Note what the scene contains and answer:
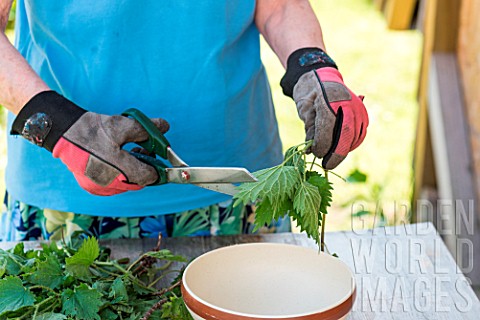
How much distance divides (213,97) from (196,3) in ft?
0.66

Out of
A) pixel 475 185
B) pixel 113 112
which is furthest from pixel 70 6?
pixel 475 185

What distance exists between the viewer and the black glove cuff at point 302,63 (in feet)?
4.83

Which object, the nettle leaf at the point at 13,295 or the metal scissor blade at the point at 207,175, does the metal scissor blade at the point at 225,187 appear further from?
the nettle leaf at the point at 13,295

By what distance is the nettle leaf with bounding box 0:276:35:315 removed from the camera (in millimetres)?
1142

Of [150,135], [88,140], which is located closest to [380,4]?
[150,135]

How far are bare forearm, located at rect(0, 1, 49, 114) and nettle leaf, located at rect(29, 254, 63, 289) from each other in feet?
1.04

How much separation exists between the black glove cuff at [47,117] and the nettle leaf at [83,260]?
20cm

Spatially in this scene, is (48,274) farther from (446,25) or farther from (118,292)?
(446,25)

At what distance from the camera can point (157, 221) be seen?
5.44 ft

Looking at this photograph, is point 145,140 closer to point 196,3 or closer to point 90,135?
point 90,135

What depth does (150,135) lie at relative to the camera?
1383mm

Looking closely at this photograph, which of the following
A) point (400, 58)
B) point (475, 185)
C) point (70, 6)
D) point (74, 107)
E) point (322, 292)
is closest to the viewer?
point (322, 292)

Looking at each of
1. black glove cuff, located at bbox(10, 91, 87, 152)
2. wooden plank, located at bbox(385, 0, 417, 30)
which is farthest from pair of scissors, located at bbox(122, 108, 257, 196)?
wooden plank, located at bbox(385, 0, 417, 30)

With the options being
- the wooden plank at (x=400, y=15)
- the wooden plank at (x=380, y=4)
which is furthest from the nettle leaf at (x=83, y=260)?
the wooden plank at (x=380, y=4)
